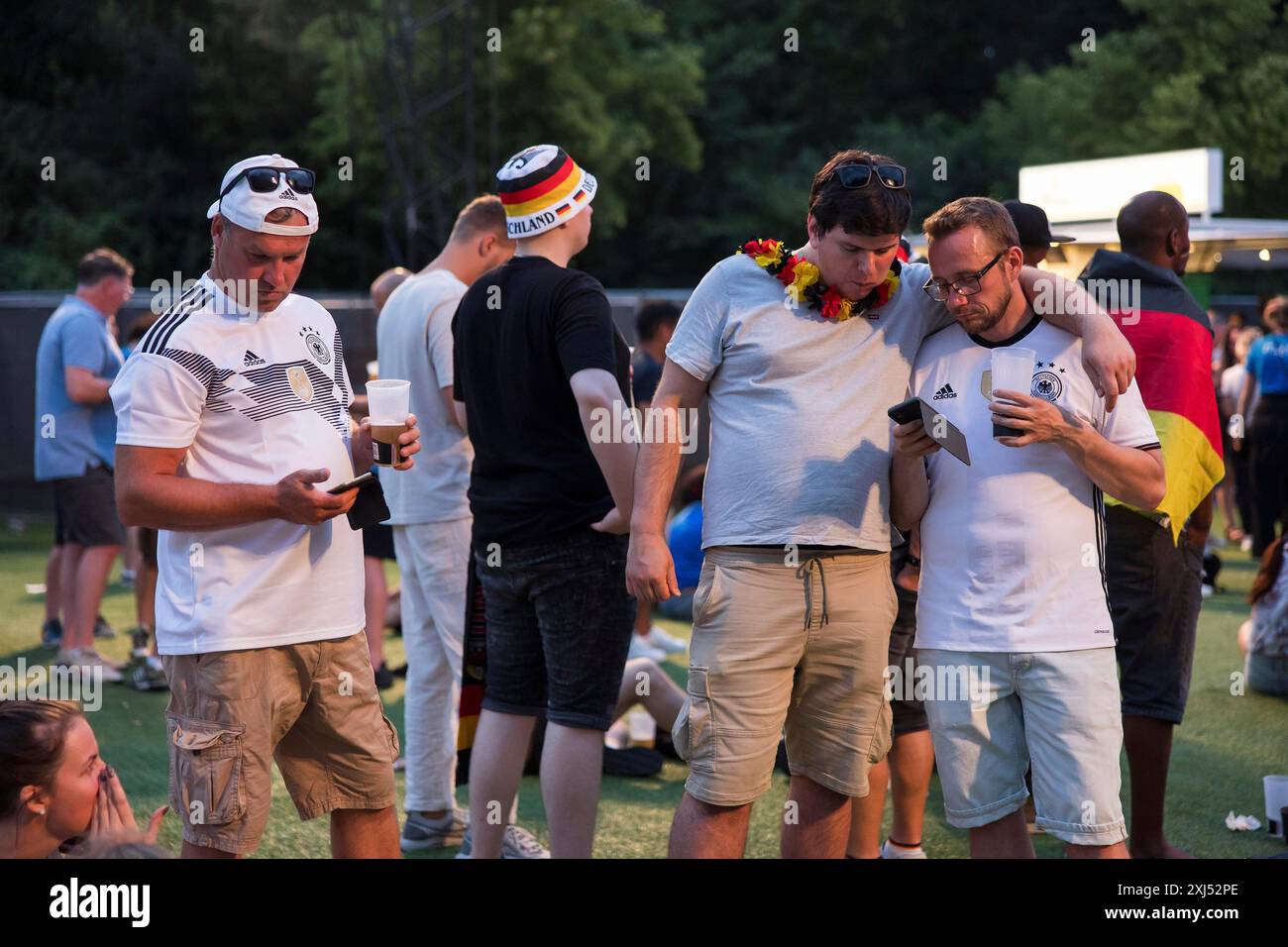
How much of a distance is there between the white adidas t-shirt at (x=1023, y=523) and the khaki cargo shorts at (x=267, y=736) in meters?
1.35

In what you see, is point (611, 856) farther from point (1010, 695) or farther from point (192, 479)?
point (192, 479)

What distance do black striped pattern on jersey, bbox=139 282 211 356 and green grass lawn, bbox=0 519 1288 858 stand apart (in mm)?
2217

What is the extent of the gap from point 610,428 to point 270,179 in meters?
1.11

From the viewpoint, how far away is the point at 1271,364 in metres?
10.4

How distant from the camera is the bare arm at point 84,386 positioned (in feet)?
24.4

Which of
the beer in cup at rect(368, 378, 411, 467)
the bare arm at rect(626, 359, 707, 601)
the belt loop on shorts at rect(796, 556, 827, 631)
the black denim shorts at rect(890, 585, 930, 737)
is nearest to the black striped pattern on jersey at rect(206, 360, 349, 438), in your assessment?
the beer in cup at rect(368, 378, 411, 467)

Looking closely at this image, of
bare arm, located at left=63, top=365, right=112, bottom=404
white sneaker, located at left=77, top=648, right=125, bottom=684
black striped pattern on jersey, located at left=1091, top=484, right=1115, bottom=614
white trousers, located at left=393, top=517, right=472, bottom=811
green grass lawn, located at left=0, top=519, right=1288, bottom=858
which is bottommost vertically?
green grass lawn, located at left=0, top=519, right=1288, bottom=858

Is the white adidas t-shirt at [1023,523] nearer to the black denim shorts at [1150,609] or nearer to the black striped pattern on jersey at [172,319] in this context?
the black denim shorts at [1150,609]

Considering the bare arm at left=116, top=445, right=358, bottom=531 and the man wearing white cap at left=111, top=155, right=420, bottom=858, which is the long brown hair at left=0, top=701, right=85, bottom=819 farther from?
the bare arm at left=116, top=445, right=358, bottom=531

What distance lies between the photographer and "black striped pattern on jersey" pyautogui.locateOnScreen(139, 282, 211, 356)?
2.96 meters

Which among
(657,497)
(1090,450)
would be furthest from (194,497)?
(1090,450)

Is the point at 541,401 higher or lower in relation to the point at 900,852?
higher

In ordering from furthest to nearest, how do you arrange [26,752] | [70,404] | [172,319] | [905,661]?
[70,404] < [905,661] < [172,319] < [26,752]

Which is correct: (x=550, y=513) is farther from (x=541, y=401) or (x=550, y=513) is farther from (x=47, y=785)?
(x=47, y=785)
